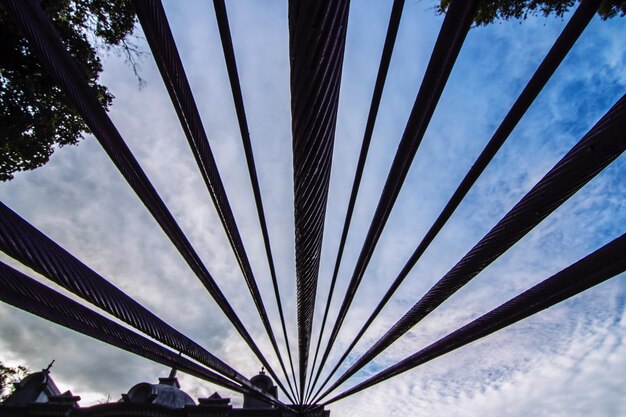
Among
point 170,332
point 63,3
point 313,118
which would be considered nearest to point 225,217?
point 170,332

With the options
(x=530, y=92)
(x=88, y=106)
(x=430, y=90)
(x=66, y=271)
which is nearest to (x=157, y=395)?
(x=66, y=271)

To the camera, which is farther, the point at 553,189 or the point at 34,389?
the point at 34,389

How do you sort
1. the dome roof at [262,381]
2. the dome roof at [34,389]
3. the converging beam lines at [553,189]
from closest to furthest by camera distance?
the converging beam lines at [553,189], the dome roof at [34,389], the dome roof at [262,381]

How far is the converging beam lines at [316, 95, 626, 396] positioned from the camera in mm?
1016

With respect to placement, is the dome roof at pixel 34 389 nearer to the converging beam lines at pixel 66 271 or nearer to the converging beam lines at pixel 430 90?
the converging beam lines at pixel 66 271

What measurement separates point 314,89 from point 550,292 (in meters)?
1.53

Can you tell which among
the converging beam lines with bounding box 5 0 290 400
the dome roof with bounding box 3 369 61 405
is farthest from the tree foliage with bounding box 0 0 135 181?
the dome roof with bounding box 3 369 61 405

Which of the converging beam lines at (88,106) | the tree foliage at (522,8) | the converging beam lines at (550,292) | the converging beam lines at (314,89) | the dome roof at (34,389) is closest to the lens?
the converging beam lines at (314,89)

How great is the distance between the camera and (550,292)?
4.99 ft

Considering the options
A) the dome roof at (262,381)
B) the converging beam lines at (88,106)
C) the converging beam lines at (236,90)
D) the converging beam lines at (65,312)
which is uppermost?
the dome roof at (262,381)

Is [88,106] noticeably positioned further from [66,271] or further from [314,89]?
[314,89]

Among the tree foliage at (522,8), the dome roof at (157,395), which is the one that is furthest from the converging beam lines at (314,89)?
the dome roof at (157,395)

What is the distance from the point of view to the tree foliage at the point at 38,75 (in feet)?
32.9

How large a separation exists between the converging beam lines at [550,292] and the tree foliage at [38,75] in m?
A: 11.9
